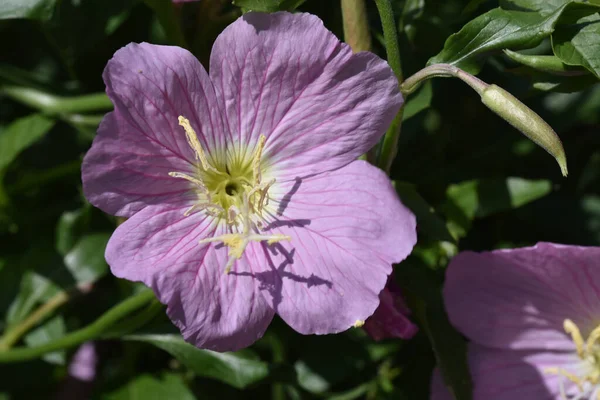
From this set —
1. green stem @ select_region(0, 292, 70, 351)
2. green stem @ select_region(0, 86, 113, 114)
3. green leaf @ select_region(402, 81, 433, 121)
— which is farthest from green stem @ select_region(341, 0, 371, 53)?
green stem @ select_region(0, 292, 70, 351)

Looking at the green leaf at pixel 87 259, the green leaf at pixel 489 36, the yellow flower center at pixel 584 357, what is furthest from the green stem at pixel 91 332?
the yellow flower center at pixel 584 357

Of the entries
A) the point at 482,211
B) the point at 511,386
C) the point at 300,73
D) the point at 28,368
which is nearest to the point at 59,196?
the point at 28,368

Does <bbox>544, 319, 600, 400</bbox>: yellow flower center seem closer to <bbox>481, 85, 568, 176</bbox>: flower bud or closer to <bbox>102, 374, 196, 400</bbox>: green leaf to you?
<bbox>481, 85, 568, 176</bbox>: flower bud

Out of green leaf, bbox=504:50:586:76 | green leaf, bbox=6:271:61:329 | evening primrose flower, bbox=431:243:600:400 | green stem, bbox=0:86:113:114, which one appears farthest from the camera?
green leaf, bbox=6:271:61:329

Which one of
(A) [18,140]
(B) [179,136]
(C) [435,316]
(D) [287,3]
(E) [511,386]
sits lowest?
(E) [511,386]

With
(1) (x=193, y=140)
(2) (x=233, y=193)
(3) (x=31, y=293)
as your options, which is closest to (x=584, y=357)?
(2) (x=233, y=193)

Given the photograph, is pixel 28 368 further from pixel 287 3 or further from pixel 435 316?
pixel 287 3

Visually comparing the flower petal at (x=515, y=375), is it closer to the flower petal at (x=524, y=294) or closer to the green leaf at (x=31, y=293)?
the flower petal at (x=524, y=294)

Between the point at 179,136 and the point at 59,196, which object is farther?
the point at 59,196
